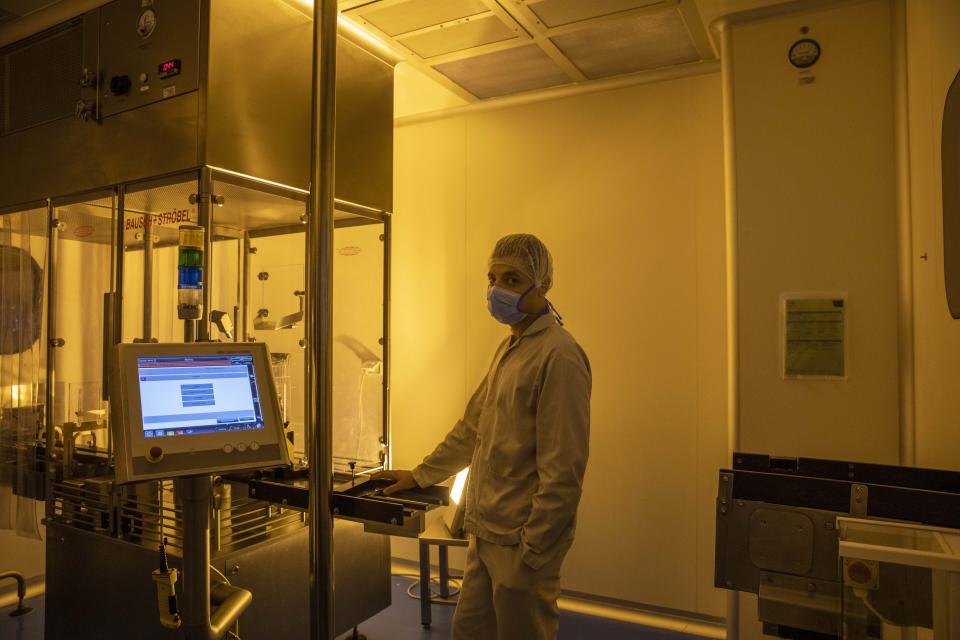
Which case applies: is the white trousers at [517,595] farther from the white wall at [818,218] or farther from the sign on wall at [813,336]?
the sign on wall at [813,336]

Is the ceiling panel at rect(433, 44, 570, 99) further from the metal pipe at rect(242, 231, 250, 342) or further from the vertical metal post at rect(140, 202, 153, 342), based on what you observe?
→ the vertical metal post at rect(140, 202, 153, 342)

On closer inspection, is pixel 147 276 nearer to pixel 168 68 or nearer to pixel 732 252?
pixel 168 68

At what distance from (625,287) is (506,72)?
122cm

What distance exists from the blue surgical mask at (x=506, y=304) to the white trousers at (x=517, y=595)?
682 millimetres

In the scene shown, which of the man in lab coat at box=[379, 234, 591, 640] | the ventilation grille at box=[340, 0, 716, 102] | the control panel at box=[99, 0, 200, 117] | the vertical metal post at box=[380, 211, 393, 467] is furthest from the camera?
the vertical metal post at box=[380, 211, 393, 467]

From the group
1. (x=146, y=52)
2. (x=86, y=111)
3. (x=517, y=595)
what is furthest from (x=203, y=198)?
(x=517, y=595)

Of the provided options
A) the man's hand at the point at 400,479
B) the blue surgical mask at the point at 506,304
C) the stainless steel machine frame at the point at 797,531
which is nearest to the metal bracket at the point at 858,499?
the stainless steel machine frame at the point at 797,531

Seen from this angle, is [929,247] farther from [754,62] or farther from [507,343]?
[507,343]

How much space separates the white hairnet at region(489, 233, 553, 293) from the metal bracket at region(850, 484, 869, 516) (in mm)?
1026

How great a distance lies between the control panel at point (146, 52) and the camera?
209 cm

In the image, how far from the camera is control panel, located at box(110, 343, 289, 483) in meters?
1.38

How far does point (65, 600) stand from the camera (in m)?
2.36

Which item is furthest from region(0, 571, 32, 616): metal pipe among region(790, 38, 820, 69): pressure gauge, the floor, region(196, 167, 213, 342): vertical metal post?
region(790, 38, 820, 69): pressure gauge

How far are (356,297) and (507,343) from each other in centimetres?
99
